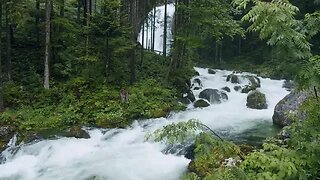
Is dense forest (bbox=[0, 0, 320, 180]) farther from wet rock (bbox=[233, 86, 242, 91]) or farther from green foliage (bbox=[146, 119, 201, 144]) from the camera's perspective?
green foliage (bbox=[146, 119, 201, 144])

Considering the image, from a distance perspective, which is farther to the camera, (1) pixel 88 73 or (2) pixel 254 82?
(2) pixel 254 82

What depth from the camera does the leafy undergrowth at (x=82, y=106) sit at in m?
14.3

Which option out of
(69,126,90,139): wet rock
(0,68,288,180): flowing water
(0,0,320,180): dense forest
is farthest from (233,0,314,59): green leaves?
(69,126,90,139): wet rock

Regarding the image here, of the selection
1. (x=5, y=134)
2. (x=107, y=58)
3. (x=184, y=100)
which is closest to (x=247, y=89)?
(x=184, y=100)

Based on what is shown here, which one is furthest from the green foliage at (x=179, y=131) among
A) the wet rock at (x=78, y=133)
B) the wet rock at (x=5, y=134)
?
the wet rock at (x=5, y=134)

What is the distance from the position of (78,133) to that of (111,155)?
86.0 inches

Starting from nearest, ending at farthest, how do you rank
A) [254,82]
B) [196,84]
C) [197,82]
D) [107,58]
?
[107,58], [196,84], [254,82], [197,82]

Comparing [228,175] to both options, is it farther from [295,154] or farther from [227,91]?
[227,91]

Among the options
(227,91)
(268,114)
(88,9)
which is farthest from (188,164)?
(88,9)

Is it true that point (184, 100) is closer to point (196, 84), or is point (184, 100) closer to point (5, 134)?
point (196, 84)

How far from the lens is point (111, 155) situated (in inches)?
463

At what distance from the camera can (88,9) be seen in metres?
22.4

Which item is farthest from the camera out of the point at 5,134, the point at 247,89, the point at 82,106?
the point at 247,89

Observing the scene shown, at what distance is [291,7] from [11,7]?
16137 mm
